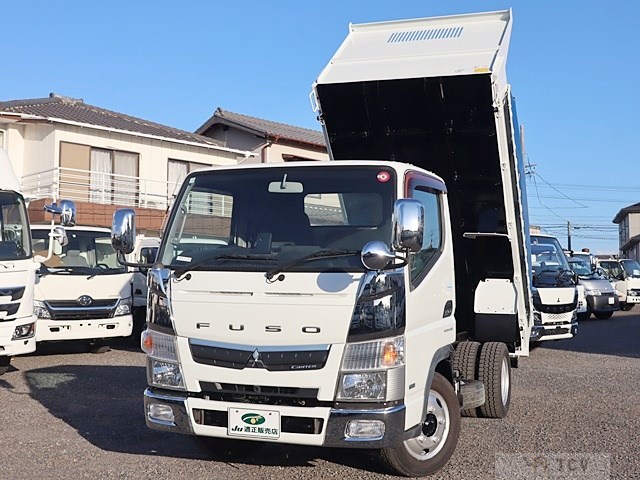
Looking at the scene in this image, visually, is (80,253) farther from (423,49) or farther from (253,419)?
(253,419)

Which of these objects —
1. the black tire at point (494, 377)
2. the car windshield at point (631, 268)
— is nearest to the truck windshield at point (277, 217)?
the black tire at point (494, 377)

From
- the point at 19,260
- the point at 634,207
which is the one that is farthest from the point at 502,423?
the point at 634,207

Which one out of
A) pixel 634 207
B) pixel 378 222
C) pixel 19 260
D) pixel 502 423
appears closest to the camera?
pixel 378 222

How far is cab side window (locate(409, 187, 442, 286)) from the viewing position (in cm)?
548

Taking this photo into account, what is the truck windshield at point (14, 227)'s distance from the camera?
32.6 ft

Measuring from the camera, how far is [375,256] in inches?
193

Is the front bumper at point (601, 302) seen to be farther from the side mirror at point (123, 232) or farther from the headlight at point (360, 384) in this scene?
the side mirror at point (123, 232)

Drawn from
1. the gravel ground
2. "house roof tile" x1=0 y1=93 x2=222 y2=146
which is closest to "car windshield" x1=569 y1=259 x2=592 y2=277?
the gravel ground

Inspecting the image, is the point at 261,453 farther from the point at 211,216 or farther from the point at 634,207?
the point at 634,207

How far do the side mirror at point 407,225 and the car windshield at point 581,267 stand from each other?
17477 millimetres

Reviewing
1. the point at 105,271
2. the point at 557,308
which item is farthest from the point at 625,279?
the point at 105,271

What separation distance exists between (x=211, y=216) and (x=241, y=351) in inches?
56.7

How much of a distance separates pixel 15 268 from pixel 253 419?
585 cm

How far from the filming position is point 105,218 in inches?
907
